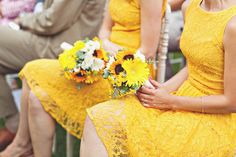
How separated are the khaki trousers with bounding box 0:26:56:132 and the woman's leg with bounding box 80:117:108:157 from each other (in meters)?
1.34

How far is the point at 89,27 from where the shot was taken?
324 cm

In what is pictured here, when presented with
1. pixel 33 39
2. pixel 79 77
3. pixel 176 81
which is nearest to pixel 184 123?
pixel 176 81

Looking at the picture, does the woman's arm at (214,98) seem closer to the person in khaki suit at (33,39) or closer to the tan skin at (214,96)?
the tan skin at (214,96)

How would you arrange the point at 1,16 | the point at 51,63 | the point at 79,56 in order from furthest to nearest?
the point at 1,16
the point at 51,63
the point at 79,56

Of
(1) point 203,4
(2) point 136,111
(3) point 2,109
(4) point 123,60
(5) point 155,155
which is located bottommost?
(3) point 2,109

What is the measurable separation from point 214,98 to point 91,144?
535 mm

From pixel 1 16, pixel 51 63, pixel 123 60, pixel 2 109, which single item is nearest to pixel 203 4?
pixel 123 60

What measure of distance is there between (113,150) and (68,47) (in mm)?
789

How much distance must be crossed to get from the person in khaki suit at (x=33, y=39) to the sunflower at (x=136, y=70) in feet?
4.13

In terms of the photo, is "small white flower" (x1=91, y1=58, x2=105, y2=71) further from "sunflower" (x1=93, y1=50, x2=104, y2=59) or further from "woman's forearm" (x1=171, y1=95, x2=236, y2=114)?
"woman's forearm" (x1=171, y1=95, x2=236, y2=114)

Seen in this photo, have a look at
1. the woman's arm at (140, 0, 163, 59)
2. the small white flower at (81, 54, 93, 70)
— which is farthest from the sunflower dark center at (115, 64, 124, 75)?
the woman's arm at (140, 0, 163, 59)

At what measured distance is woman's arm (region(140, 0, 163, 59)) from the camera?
95.0 inches

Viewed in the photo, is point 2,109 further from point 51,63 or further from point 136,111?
point 136,111

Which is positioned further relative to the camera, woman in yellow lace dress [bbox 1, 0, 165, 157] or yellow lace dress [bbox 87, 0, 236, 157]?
woman in yellow lace dress [bbox 1, 0, 165, 157]
